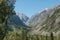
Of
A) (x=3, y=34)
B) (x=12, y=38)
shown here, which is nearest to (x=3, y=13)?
(x=3, y=34)

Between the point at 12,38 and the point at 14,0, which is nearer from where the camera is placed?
the point at 14,0

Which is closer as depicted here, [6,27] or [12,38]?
[6,27]

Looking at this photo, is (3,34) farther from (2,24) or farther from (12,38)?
(12,38)

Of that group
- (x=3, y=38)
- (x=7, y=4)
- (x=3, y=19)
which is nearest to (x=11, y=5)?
(x=7, y=4)

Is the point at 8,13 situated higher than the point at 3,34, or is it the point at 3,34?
the point at 8,13

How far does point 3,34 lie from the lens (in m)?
36.3

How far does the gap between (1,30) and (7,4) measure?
5624mm

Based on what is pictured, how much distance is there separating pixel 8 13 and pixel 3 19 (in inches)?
76.1

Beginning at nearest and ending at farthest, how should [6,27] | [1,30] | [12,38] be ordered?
[1,30], [6,27], [12,38]

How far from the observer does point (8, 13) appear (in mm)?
37625

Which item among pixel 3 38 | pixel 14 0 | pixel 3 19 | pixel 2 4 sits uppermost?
pixel 14 0

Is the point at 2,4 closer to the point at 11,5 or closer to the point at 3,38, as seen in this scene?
the point at 11,5

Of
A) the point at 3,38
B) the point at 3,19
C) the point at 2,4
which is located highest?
the point at 2,4

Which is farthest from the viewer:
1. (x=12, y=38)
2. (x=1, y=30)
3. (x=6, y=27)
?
(x=12, y=38)
